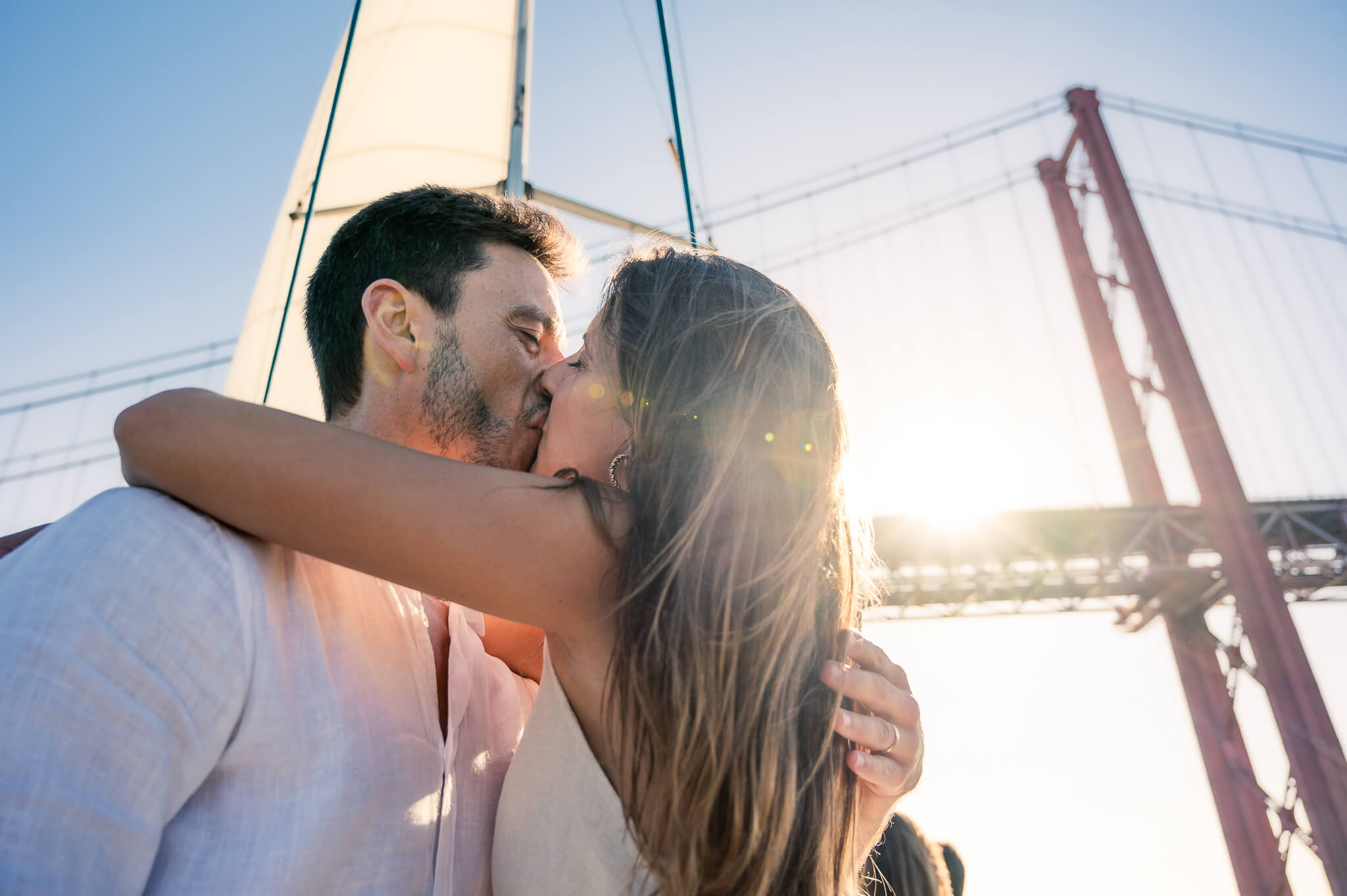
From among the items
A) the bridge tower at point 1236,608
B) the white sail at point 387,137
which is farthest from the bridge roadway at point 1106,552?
the white sail at point 387,137

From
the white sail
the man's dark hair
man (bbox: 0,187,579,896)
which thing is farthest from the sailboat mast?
man (bbox: 0,187,579,896)

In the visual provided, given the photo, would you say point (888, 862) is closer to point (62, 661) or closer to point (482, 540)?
point (482, 540)

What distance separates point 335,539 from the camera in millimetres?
831

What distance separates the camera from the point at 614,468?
3.92 ft

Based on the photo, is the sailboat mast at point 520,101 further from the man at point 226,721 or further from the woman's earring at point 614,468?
the man at point 226,721

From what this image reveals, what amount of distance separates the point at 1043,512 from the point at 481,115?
993cm

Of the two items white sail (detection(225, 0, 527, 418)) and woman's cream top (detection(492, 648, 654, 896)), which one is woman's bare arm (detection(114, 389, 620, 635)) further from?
white sail (detection(225, 0, 527, 418))

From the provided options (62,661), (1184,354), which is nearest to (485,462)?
(62,661)

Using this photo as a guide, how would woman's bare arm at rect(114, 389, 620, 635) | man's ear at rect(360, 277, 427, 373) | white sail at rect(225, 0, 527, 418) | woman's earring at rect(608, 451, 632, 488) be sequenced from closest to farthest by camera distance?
woman's bare arm at rect(114, 389, 620, 635) < woman's earring at rect(608, 451, 632, 488) < man's ear at rect(360, 277, 427, 373) < white sail at rect(225, 0, 527, 418)

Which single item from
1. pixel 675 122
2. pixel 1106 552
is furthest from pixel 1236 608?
pixel 675 122

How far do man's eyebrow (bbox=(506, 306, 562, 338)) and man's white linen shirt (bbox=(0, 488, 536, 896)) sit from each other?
0.81 metres

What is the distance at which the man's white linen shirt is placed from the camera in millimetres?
640

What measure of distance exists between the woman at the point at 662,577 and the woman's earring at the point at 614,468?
54mm

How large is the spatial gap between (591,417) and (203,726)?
2.22ft
